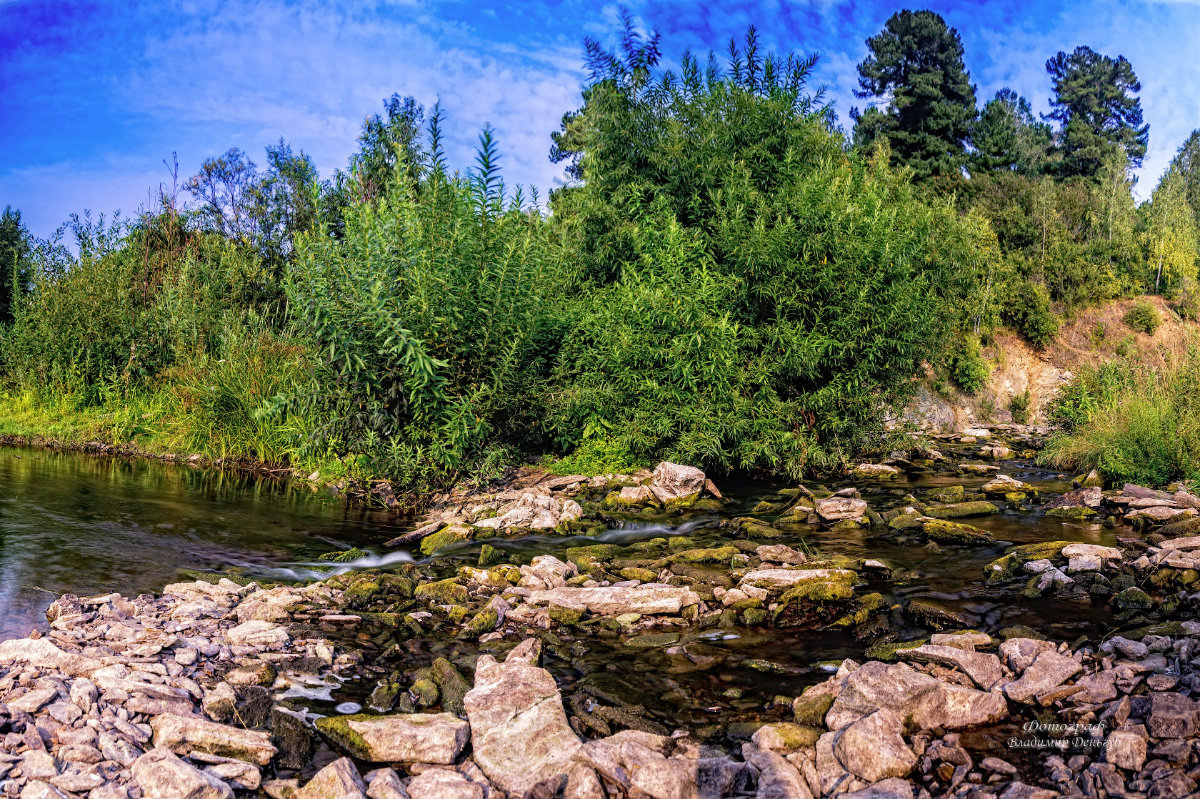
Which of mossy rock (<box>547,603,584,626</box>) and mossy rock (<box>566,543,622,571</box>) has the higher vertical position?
mossy rock (<box>566,543,622,571</box>)

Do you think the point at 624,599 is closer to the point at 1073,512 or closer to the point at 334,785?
the point at 334,785

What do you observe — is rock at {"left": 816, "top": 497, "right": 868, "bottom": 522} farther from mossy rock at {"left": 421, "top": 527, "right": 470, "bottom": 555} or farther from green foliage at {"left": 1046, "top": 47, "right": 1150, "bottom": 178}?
green foliage at {"left": 1046, "top": 47, "right": 1150, "bottom": 178}

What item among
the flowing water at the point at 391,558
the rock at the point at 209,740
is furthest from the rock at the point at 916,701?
the rock at the point at 209,740

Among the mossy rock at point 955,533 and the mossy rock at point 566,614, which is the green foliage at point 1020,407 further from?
the mossy rock at point 566,614

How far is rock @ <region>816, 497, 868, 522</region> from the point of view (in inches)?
396

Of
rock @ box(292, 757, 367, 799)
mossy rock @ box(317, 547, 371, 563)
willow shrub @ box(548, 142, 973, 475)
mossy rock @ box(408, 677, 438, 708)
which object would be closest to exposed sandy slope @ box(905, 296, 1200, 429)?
willow shrub @ box(548, 142, 973, 475)

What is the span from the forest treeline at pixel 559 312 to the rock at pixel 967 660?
→ 671 cm

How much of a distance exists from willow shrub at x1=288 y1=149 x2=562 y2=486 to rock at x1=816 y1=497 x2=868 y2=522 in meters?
4.80

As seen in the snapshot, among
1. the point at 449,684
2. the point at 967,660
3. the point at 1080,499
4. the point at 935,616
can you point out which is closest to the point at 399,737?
the point at 449,684

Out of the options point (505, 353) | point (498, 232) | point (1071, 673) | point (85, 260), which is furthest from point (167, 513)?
point (85, 260)

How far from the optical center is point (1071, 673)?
4.83 m

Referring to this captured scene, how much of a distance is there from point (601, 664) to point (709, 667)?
79cm

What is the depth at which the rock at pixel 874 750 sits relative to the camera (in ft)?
12.5

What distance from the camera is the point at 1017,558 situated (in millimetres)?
7664
